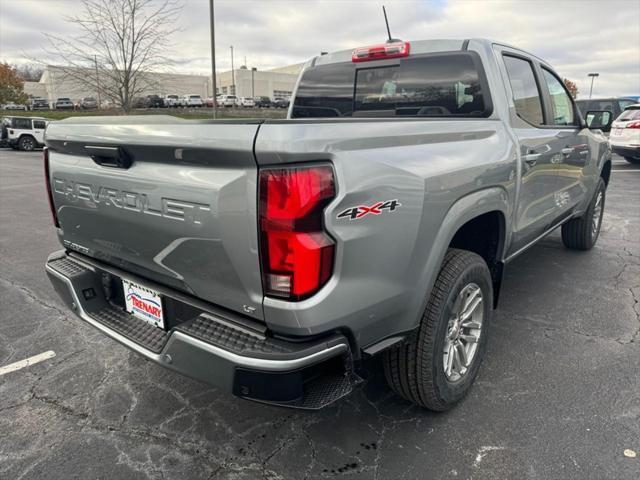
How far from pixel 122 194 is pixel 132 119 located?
13.6 inches

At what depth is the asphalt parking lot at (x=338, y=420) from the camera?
2217 millimetres

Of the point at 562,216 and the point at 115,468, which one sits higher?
the point at 562,216

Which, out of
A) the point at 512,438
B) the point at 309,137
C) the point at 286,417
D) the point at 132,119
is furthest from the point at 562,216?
the point at 132,119

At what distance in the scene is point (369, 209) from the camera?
1.80 meters

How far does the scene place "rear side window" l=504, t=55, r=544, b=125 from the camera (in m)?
3.24

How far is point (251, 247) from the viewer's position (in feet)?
5.69

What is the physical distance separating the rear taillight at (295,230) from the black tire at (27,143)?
27.0m

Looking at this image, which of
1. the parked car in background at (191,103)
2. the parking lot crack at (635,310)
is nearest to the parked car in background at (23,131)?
the parking lot crack at (635,310)

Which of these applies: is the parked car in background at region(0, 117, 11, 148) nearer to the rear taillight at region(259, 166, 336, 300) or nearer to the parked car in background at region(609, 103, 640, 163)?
the parked car in background at region(609, 103, 640, 163)

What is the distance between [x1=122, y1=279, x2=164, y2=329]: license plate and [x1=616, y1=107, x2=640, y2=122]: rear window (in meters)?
13.7

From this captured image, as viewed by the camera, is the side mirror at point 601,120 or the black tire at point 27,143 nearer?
the side mirror at point 601,120

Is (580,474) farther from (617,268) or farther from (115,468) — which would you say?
(617,268)

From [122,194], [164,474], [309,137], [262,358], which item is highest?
[309,137]

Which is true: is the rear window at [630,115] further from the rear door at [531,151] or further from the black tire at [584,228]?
the rear door at [531,151]
